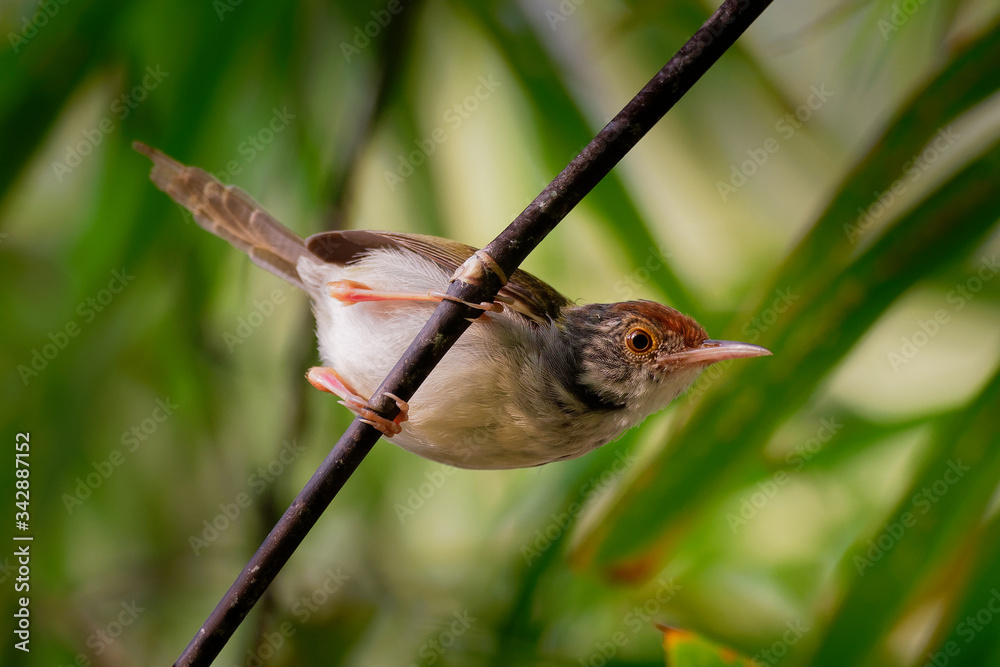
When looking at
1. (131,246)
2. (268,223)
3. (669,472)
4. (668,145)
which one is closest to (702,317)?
(669,472)

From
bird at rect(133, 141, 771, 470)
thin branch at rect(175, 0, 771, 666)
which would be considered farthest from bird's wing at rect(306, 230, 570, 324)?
thin branch at rect(175, 0, 771, 666)

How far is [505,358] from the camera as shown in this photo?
1155 millimetres

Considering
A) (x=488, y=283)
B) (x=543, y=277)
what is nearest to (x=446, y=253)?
(x=488, y=283)

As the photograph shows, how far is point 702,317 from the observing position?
6.24 ft

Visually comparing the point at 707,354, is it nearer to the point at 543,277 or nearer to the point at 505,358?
the point at 505,358

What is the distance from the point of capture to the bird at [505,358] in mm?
1137

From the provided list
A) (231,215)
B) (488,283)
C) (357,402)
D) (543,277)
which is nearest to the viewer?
(488,283)

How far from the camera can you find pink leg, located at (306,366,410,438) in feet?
2.84

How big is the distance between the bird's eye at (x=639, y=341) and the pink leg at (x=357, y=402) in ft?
1.21

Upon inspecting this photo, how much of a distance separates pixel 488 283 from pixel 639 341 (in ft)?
1.29

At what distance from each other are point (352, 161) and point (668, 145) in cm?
114

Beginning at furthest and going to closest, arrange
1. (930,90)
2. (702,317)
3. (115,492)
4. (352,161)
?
(115,492) < (352,161) < (702,317) < (930,90)

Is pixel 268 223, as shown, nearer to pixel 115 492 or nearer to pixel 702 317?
pixel 702 317

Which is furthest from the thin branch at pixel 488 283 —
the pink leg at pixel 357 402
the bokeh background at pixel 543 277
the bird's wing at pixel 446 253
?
the bokeh background at pixel 543 277
